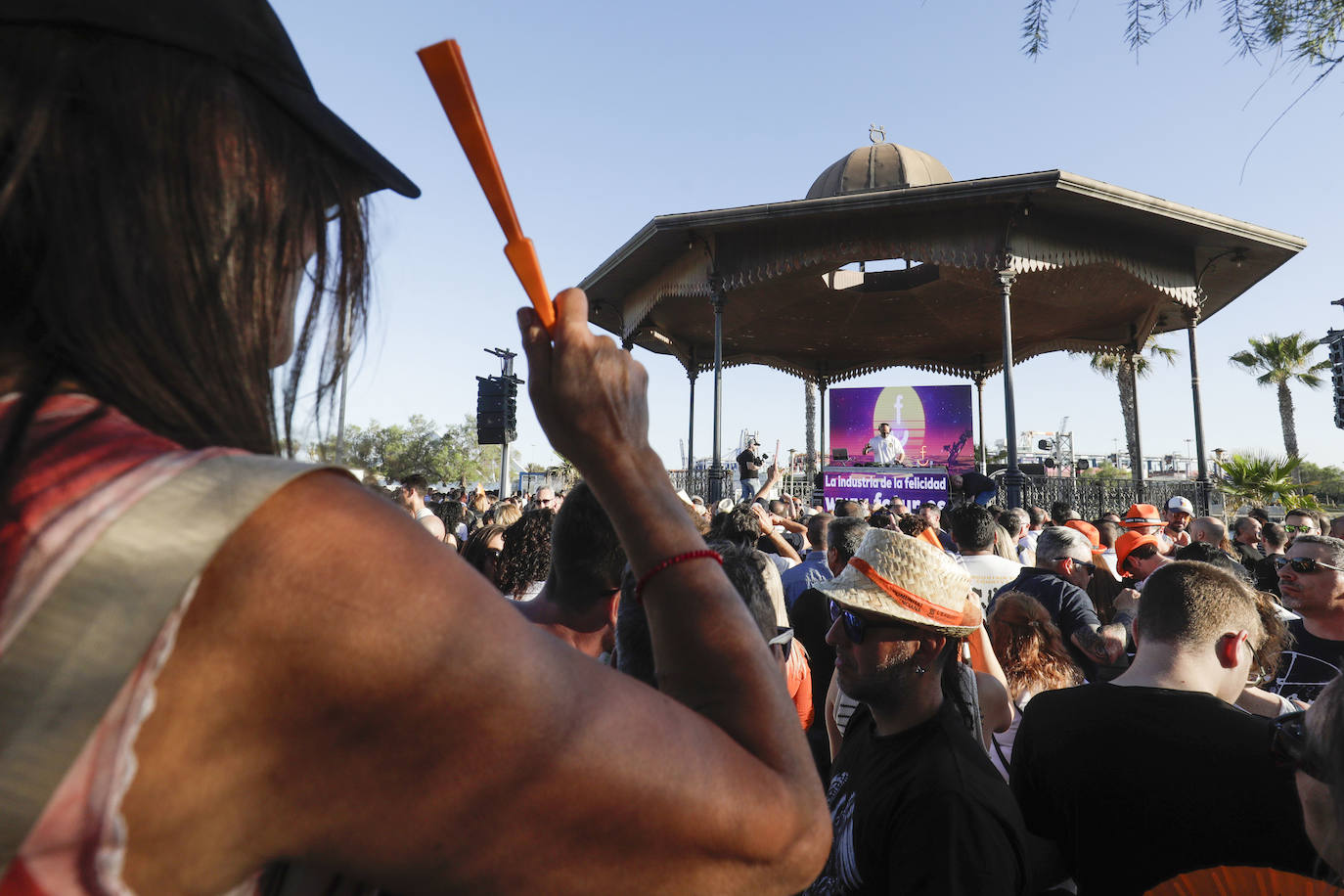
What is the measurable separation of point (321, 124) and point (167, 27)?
5.8 inches

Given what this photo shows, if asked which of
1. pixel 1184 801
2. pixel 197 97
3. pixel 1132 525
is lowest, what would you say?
pixel 1184 801

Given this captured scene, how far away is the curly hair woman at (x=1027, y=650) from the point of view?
411 centimetres

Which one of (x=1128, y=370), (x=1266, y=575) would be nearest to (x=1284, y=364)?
(x=1128, y=370)

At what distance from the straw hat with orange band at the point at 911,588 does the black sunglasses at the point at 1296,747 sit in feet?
3.95

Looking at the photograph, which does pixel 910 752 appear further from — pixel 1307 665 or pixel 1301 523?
pixel 1301 523

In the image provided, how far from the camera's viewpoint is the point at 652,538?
2.92 feet

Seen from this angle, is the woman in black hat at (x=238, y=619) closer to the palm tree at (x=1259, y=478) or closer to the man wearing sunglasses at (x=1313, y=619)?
the man wearing sunglasses at (x=1313, y=619)

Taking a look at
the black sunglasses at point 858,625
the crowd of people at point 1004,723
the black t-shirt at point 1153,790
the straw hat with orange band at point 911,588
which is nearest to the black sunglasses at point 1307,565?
the crowd of people at point 1004,723

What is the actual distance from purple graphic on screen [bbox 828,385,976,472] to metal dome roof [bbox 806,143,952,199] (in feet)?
25.8

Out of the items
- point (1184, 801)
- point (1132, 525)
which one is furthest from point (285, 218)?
point (1132, 525)

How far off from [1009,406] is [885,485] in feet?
9.02

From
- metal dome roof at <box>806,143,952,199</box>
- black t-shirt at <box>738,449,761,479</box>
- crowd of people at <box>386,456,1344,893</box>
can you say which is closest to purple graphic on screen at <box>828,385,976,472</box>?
metal dome roof at <box>806,143,952,199</box>

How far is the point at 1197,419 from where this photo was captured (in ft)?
49.8

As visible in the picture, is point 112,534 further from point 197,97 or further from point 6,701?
point 197,97
